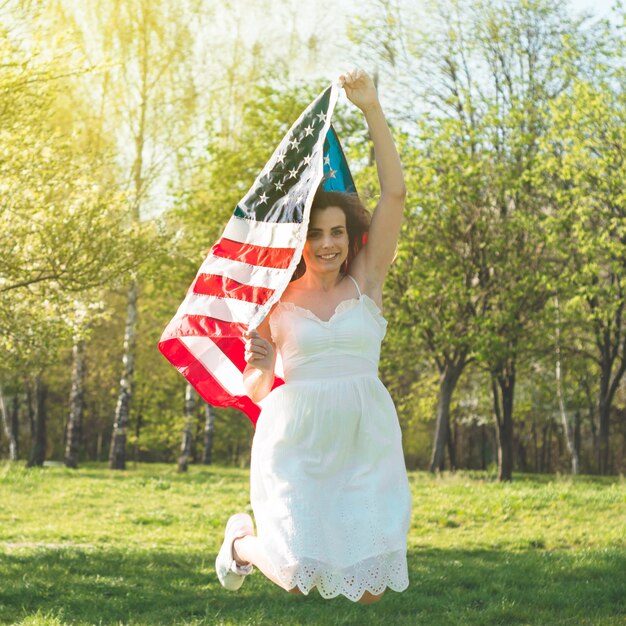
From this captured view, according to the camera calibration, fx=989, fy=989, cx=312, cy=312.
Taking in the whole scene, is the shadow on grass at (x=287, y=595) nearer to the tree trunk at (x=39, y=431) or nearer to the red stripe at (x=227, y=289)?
the red stripe at (x=227, y=289)

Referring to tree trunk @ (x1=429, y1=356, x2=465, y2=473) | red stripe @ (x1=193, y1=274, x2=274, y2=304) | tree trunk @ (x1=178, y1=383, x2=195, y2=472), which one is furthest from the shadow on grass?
tree trunk @ (x1=178, y1=383, x2=195, y2=472)

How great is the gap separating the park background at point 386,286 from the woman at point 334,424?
8.94ft

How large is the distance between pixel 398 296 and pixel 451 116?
20.3 ft

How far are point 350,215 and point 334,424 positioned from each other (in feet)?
3.54

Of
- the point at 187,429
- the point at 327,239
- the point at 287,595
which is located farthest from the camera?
the point at 187,429

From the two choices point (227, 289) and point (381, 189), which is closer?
point (381, 189)

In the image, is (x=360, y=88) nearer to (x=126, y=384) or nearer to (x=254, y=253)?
(x=254, y=253)

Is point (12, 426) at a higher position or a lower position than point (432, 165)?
lower

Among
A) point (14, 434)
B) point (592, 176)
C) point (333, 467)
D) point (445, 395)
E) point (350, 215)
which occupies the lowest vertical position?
Answer: point (14, 434)

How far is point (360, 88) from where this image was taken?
4.84 meters

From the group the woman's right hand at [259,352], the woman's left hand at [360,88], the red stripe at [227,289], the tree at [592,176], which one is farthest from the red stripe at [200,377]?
the tree at [592,176]

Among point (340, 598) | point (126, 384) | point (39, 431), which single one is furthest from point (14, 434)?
point (340, 598)

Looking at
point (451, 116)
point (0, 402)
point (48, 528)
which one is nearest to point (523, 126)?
point (451, 116)

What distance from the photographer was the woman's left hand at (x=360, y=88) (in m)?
4.83
